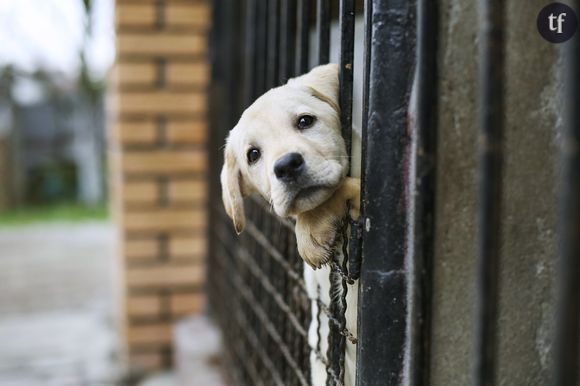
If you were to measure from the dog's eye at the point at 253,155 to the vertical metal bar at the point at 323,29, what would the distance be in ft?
0.88

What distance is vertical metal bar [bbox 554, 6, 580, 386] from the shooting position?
0.70 metres

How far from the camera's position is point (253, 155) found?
1.57 m

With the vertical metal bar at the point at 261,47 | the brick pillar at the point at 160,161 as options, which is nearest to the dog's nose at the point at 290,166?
the vertical metal bar at the point at 261,47

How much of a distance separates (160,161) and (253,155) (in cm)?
269

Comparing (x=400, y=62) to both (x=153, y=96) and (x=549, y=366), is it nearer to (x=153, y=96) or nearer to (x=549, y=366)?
(x=549, y=366)

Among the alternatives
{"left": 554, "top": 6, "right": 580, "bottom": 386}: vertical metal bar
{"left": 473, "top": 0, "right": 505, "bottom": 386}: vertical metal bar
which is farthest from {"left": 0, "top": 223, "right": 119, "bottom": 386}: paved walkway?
{"left": 554, "top": 6, "right": 580, "bottom": 386}: vertical metal bar

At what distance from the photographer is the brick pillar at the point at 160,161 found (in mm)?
4000

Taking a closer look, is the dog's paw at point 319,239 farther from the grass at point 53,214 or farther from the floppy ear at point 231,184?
the grass at point 53,214

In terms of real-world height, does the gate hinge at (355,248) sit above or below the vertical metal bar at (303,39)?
below

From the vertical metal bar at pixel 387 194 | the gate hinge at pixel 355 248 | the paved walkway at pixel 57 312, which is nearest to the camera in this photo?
the vertical metal bar at pixel 387 194

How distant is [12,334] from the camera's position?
546 cm

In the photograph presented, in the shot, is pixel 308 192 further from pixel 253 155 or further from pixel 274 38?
pixel 274 38

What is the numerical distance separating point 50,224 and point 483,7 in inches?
501

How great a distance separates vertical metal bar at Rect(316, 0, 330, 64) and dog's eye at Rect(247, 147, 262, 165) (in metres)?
0.27
